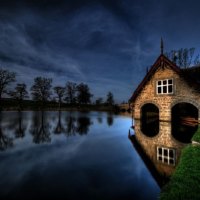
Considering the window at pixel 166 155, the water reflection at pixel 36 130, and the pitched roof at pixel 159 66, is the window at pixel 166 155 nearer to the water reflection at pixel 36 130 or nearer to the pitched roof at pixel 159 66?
the water reflection at pixel 36 130

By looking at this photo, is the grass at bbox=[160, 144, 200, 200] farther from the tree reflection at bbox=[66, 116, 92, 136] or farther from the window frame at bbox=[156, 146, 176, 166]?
the tree reflection at bbox=[66, 116, 92, 136]

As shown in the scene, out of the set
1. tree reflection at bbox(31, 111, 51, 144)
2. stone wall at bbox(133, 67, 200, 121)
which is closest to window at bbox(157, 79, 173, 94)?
stone wall at bbox(133, 67, 200, 121)

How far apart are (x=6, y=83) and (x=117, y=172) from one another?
183 feet

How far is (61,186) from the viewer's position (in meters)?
4.45

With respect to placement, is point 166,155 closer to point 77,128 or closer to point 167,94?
point 77,128

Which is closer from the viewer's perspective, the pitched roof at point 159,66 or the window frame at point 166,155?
the window frame at point 166,155

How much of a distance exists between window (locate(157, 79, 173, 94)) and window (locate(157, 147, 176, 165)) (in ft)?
42.9

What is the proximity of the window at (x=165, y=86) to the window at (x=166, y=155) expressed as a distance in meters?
13.1

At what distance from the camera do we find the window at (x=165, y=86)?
19844mm

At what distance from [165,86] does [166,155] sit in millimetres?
15347

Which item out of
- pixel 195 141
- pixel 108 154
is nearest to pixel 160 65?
pixel 195 141

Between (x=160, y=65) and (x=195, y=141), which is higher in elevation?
(x=160, y=65)

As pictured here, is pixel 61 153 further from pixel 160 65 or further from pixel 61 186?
pixel 160 65

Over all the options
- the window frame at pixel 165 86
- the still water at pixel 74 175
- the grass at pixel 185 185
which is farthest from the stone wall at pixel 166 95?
the grass at pixel 185 185
